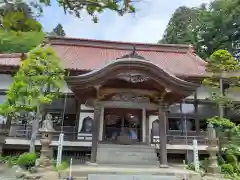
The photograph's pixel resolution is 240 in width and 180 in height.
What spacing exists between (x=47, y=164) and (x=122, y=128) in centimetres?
441

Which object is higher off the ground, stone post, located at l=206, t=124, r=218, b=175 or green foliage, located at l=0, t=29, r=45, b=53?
green foliage, located at l=0, t=29, r=45, b=53

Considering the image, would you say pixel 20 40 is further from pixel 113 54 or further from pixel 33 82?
pixel 113 54

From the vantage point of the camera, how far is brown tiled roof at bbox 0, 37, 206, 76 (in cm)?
1455

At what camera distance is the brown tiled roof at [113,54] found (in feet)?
47.7

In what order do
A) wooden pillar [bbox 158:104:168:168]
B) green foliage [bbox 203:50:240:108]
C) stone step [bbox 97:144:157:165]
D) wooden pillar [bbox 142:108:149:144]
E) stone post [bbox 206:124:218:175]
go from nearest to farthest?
stone post [bbox 206:124:218:175] → wooden pillar [bbox 158:104:168:168] → stone step [bbox 97:144:157:165] → green foliage [bbox 203:50:240:108] → wooden pillar [bbox 142:108:149:144]

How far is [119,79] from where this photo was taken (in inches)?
385

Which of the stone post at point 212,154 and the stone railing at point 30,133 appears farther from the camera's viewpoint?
the stone railing at point 30,133

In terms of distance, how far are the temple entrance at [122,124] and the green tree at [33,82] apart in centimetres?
345

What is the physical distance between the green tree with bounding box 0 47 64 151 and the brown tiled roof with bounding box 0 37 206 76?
3509 mm

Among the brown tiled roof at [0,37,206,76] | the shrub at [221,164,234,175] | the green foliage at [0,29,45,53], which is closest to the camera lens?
the green foliage at [0,29,45,53]

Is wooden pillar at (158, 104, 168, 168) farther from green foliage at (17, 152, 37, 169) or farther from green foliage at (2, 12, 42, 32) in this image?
green foliage at (2, 12, 42, 32)

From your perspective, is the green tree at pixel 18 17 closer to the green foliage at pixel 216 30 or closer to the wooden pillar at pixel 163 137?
the wooden pillar at pixel 163 137

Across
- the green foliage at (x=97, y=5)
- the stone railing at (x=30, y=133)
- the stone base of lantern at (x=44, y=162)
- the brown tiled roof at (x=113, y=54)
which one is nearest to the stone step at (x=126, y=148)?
the stone railing at (x=30, y=133)

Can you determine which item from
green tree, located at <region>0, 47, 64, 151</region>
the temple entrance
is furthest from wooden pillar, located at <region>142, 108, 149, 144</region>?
green tree, located at <region>0, 47, 64, 151</region>
